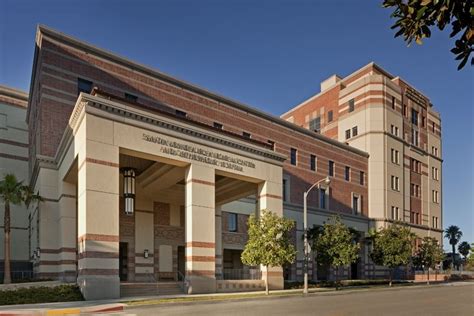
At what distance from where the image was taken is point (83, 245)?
21375 mm

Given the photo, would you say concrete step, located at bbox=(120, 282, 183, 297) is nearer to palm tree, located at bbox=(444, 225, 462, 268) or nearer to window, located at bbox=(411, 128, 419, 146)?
window, located at bbox=(411, 128, 419, 146)

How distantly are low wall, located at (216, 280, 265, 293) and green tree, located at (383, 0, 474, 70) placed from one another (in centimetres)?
2282

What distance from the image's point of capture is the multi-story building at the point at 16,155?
37.4 meters

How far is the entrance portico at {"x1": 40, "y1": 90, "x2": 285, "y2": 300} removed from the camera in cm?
2169

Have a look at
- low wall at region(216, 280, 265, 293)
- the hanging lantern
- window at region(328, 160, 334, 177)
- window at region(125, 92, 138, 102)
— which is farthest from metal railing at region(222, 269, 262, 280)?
window at region(328, 160, 334, 177)

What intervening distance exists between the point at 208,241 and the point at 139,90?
1472cm

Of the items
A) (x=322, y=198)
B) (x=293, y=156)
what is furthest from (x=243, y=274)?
(x=322, y=198)

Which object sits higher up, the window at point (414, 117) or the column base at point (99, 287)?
the window at point (414, 117)

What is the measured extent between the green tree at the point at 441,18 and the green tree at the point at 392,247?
41243mm

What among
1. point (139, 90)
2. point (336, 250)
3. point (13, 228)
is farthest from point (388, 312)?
point (13, 228)

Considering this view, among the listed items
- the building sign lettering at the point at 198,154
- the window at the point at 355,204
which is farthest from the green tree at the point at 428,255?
the building sign lettering at the point at 198,154

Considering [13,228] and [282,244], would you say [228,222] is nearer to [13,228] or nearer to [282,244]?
[282,244]

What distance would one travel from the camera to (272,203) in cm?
3031

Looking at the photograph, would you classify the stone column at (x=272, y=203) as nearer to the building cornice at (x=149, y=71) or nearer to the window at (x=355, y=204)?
the building cornice at (x=149, y=71)
